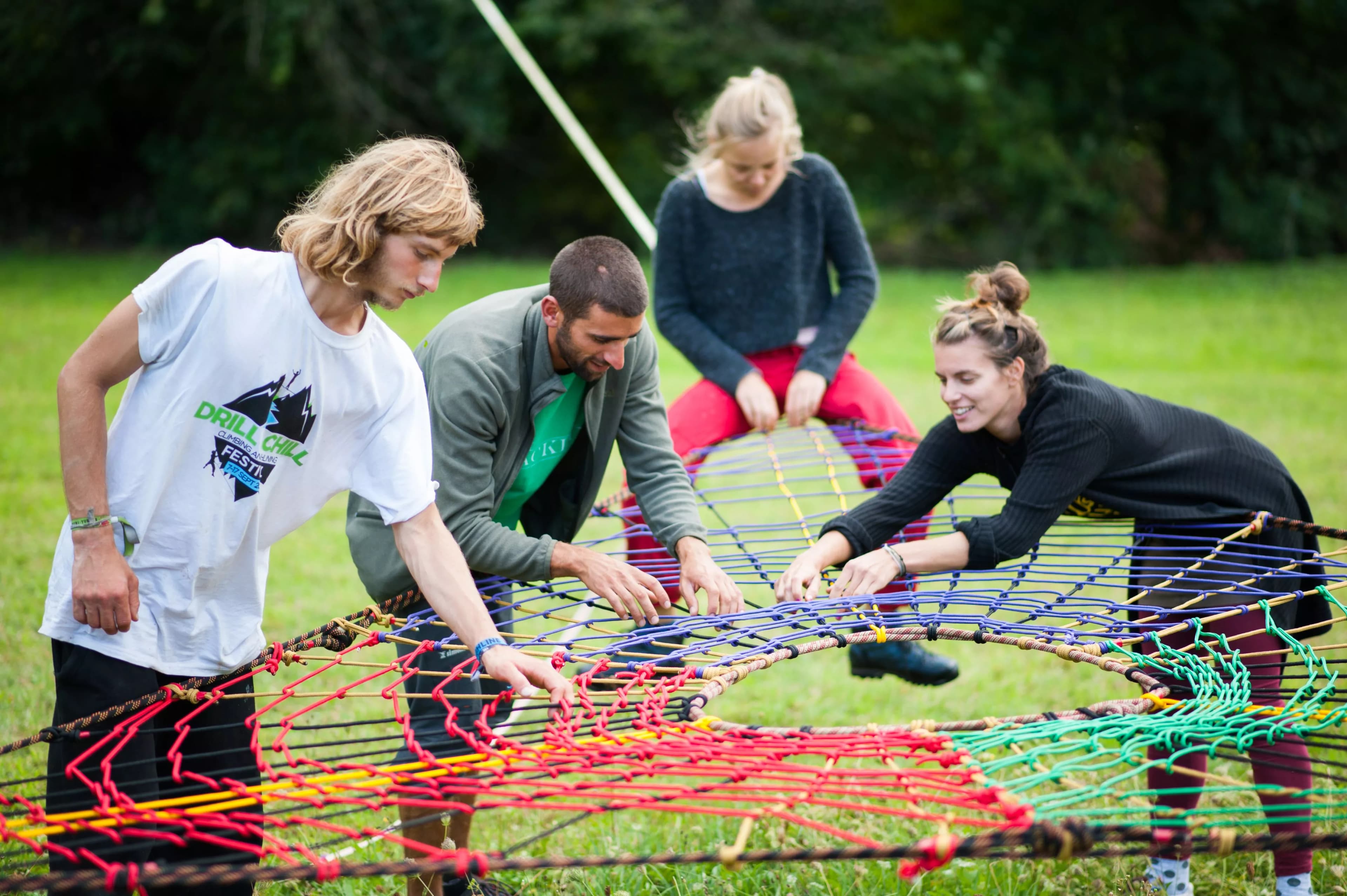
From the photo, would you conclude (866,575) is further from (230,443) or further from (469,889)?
(230,443)

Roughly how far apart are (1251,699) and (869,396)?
55.0 inches

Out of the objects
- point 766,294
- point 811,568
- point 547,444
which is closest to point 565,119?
point 766,294

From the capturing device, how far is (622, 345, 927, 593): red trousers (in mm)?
3246

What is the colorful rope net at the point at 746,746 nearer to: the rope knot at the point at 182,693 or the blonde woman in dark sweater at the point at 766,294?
the rope knot at the point at 182,693

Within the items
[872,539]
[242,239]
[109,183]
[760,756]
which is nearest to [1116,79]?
[242,239]

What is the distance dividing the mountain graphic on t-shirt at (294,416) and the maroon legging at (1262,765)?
1560 mm

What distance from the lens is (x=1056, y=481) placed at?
229 cm

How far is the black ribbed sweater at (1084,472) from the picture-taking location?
90.3 inches

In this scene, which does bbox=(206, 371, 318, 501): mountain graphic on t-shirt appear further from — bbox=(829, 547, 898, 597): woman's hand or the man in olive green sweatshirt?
bbox=(829, 547, 898, 597): woman's hand

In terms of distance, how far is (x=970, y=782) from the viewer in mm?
1636

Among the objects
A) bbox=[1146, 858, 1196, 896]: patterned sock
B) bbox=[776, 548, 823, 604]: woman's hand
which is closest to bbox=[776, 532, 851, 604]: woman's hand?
bbox=[776, 548, 823, 604]: woman's hand

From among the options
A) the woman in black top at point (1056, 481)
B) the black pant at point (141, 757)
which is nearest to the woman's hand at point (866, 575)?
the woman in black top at point (1056, 481)

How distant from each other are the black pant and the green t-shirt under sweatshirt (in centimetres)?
67

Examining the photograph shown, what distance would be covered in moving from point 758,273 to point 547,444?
1.06 meters
